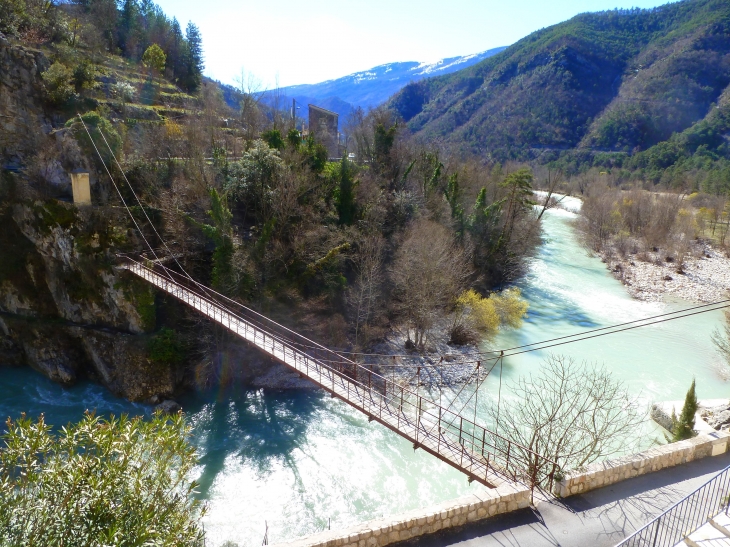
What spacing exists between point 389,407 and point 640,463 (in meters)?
5.44

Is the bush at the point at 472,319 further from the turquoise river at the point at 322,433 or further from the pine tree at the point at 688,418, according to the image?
the pine tree at the point at 688,418

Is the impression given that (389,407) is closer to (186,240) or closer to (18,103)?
(186,240)

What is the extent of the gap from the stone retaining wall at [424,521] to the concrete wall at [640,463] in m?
0.76

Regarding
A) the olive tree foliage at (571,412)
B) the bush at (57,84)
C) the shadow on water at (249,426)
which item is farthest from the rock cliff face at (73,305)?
the olive tree foliage at (571,412)

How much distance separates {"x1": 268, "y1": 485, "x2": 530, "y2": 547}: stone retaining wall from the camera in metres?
5.84

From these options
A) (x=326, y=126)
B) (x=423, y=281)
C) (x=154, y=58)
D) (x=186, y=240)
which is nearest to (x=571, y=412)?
(x=423, y=281)

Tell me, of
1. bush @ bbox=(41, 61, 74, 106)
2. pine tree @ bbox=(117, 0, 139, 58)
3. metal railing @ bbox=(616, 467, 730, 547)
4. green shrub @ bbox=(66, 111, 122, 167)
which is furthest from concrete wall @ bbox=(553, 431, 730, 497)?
pine tree @ bbox=(117, 0, 139, 58)

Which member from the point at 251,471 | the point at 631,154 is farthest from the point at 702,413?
the point at 631,154

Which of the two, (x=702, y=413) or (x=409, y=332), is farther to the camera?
(x=409, y=332)

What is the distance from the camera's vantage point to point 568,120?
7144 cm

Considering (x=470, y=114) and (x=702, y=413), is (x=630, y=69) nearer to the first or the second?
(x=470, y=114)

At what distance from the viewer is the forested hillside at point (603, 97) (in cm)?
6200

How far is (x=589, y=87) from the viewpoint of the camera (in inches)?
2933

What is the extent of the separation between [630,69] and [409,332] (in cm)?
7832
